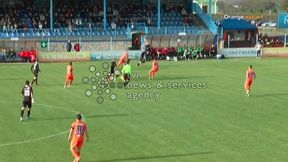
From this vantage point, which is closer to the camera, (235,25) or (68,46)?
(68,46)

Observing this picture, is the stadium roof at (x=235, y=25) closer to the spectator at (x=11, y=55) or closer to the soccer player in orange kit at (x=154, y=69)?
the spectator at (x=11, y=55)

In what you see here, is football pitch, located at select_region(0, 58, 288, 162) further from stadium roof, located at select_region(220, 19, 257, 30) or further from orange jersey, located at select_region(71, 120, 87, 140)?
stadium roof, located at select_region(220, 19, 257, 30)

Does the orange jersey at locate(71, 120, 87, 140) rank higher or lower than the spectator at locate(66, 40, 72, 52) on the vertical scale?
lower

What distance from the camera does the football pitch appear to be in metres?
20.3

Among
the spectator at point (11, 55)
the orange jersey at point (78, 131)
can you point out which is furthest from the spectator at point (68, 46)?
the orange jersey at point (78, 131)

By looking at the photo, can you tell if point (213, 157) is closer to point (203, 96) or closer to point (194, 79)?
point (203, 96)

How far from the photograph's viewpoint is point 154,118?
26.6 m

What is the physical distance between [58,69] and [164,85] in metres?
13.0

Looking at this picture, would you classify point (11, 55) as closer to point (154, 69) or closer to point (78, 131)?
point (154, 69)

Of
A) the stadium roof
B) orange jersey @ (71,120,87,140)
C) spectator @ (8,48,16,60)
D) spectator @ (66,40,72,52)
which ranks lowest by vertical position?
orange jersey @ (71,120,87,140)

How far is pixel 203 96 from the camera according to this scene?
33281 mm

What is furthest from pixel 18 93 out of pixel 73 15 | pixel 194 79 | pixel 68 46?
pixel 73 15

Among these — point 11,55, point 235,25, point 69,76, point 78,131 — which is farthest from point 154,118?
point 235,25

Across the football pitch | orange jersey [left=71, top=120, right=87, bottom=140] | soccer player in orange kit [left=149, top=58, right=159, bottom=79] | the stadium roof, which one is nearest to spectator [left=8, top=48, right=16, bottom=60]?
the football pitch
